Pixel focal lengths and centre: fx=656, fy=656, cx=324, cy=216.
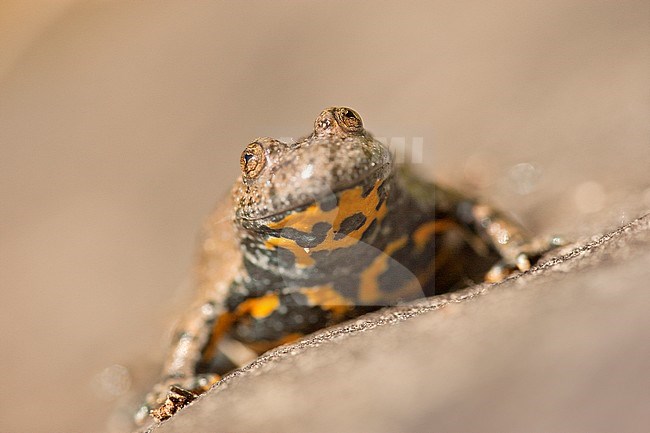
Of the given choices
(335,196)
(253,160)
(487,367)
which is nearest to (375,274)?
(335,196)

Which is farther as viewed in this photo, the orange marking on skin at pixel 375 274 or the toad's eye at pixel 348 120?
the orange marking on skin at pixel 375 274

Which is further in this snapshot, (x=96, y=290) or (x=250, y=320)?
(x=96, y=290)

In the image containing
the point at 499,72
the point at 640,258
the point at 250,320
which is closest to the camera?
the point at 640,258

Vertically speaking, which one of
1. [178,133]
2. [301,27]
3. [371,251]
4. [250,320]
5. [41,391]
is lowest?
[41,391]

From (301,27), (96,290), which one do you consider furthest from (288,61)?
(96,290)

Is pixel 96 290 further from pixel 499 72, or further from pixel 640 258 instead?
pixel 640 258

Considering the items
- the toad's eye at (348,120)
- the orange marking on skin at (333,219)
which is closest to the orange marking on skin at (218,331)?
the orange marking on skin at (333,219)

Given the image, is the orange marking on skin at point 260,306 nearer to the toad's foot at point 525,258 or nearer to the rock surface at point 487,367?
the rock surface at point 487,367
